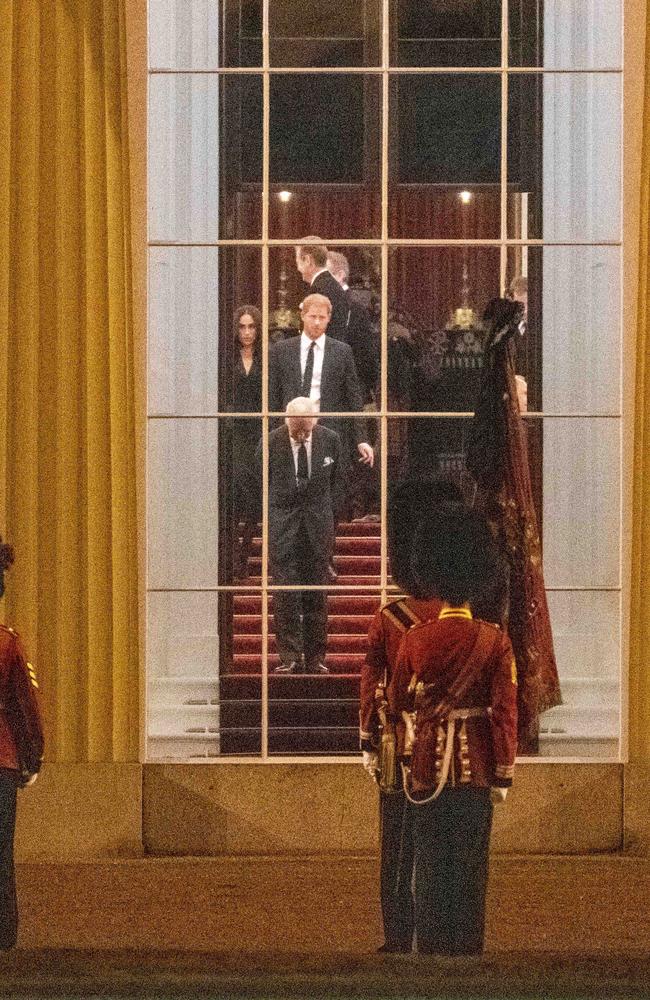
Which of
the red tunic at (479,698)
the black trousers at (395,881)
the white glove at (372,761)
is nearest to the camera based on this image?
the red tunic at (479,698)

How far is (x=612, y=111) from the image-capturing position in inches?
341

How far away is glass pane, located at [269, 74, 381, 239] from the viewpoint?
28.7 feet

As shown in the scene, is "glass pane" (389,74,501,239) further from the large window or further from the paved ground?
the paved ground

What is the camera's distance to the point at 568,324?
28.6 feet

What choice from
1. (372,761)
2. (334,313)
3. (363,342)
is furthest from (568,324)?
(372,761)

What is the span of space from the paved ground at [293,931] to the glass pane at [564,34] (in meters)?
3.99

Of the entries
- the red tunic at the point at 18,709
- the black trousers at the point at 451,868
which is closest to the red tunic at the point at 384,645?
the black trousers at the point at 451,868

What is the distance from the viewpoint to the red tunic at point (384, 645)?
5895 mm

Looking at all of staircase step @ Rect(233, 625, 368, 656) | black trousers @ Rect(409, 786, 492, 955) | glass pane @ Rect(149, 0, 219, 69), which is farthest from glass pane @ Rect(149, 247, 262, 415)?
black trousers @ Rect(409, 786, 492, 955)

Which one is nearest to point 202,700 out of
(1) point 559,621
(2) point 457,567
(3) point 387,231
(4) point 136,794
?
(4) point 136,794

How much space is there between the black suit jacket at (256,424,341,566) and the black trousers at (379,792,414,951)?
8.83 ft

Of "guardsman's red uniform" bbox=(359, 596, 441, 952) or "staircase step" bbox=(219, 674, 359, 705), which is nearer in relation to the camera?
"guardsman's red uniform" bbox=(359, 596, 441, 952)

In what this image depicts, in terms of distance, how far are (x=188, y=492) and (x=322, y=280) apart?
1.28 m

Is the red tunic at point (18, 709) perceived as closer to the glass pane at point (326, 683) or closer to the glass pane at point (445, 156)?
the glass pane at point (326, 683)
